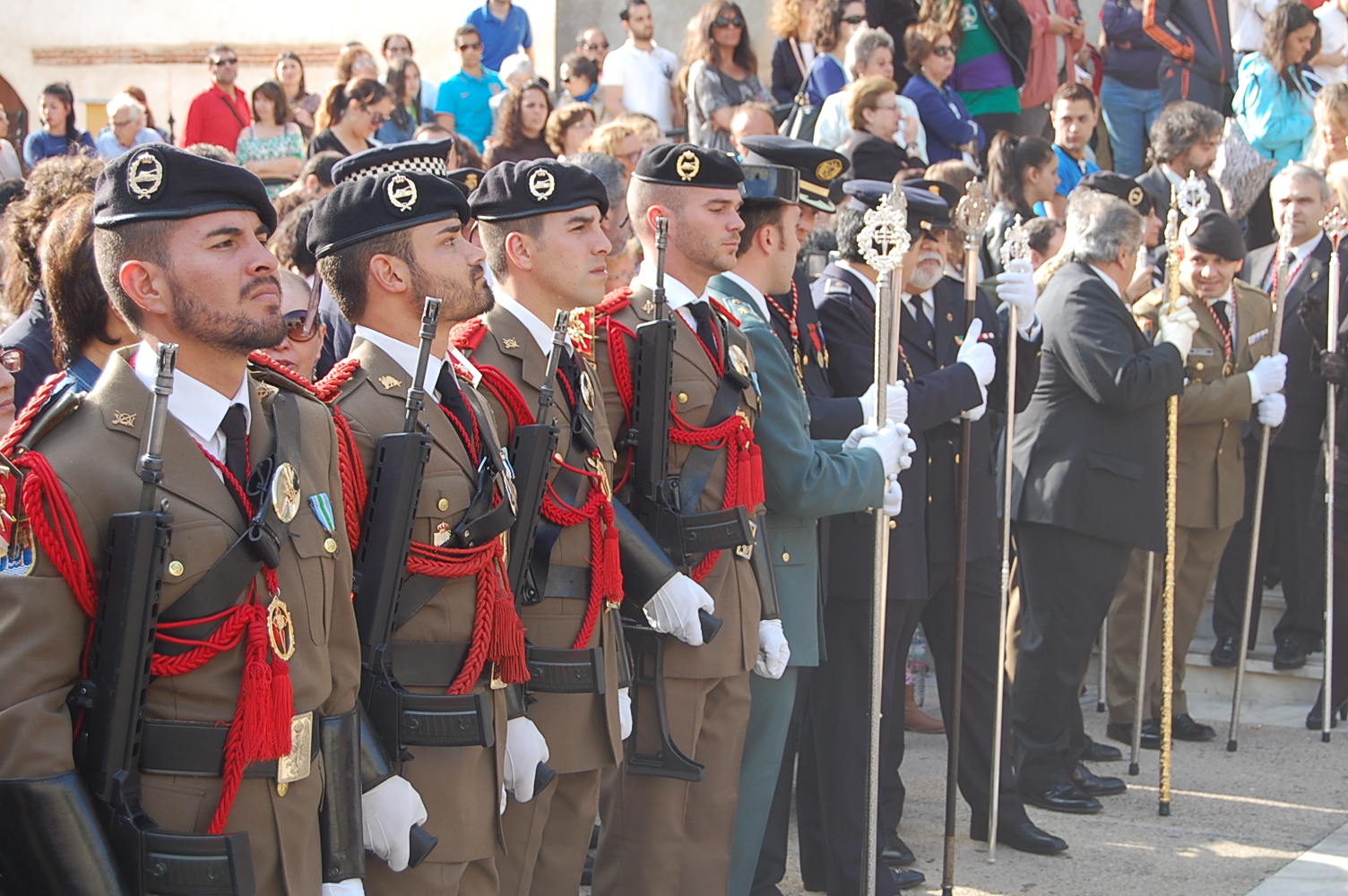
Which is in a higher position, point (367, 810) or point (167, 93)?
point (167, 93)

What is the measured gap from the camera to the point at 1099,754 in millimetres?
6543

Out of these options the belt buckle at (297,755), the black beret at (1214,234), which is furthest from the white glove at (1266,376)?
the belt buckle at (297,755)

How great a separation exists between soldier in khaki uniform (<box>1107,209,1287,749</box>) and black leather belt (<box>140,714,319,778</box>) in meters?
5.02

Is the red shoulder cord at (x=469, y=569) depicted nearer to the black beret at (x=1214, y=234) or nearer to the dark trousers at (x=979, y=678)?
the dark trousers at (x=979, y=678)

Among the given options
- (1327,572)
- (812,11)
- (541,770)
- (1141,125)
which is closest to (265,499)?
(541,770)

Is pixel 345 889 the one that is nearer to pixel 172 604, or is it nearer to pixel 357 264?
pixel 172 604

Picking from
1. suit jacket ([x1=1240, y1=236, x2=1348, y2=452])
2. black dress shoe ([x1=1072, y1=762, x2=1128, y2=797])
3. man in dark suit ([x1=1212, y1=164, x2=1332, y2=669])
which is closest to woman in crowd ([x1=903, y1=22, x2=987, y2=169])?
man in dark suit ([x1=1212, y1=164, x2=1332, y2=669])

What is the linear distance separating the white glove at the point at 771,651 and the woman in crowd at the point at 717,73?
19.7ft

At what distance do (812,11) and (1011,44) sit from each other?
141 cm

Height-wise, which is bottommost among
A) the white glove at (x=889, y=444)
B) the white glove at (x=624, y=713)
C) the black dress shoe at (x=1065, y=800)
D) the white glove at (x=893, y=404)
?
the black dress shoe at (x=1065, y=800)

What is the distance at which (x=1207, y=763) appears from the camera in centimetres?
659

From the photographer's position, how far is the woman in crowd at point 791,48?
34.3ft

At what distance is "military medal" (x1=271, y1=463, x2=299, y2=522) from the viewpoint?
7.91 ft

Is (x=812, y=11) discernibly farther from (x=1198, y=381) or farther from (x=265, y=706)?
(x=265, y=706)
